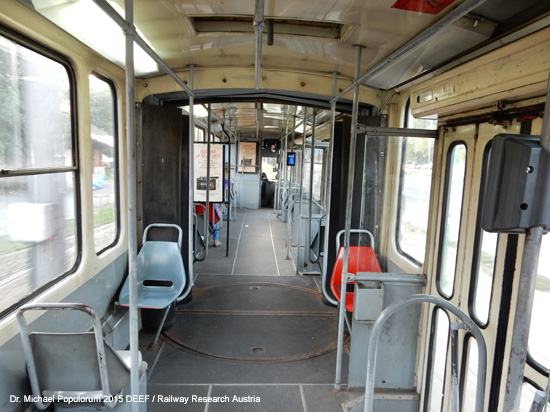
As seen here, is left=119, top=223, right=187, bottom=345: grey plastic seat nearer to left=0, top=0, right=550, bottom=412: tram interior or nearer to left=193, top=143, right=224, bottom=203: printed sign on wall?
left=0, top=0, right=550, bottom=412: tram interior

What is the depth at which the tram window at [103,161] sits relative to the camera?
9.84 ft

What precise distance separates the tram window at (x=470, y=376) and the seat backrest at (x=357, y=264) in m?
1.53

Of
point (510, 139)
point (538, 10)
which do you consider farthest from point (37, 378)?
point (538, 10)

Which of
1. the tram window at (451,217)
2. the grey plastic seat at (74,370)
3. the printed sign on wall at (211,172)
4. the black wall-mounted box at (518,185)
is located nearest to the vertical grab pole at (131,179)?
the grey plastic seat at (74,370)

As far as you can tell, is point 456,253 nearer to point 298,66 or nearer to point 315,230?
point 298,66

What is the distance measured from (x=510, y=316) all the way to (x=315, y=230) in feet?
14.5

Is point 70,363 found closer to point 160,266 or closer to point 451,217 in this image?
point 160,266

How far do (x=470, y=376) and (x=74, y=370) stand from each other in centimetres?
235

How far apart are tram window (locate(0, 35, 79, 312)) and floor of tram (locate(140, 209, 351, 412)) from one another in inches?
51.4

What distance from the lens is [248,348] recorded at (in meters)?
3.55

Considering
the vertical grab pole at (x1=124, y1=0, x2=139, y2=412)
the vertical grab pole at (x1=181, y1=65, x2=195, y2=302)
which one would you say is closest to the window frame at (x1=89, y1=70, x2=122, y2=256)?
the vertical grab pole at (x1=181, y1=65, x2=195, y2=302)

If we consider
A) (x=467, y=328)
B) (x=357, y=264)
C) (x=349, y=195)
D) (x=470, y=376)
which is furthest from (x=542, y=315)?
(x=357, y=264)

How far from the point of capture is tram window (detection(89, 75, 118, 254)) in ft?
9.84

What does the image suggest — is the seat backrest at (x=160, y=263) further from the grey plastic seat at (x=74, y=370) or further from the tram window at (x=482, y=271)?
the tram window at (x=482, y=271)
